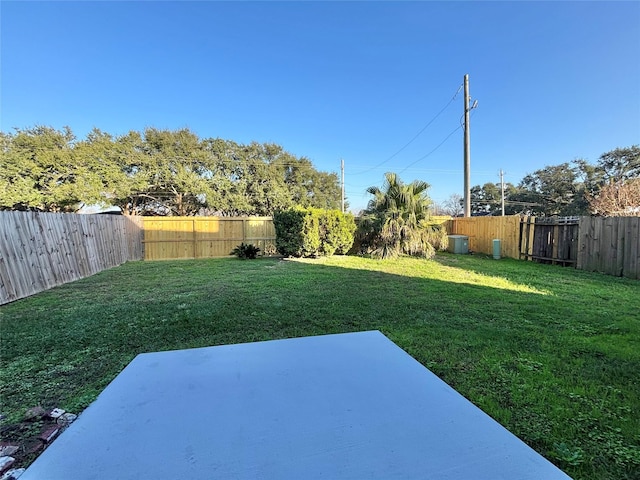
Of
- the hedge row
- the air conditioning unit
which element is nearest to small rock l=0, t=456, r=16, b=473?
the hedge row

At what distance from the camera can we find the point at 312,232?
919cm

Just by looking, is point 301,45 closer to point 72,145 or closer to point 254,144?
point 254,144

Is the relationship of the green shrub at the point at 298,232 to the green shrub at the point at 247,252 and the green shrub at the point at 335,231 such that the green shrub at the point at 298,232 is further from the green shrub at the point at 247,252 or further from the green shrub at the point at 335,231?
the green shrub at the point at 247,252

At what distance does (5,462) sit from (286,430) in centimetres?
154

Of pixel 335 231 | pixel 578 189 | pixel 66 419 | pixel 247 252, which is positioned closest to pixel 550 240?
pixel 335 231

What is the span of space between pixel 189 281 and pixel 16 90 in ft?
25.8

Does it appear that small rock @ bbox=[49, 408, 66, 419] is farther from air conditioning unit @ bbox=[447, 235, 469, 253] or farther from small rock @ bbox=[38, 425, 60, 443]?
air conditioning unit @ bbox=[447, 235, 469, 253]

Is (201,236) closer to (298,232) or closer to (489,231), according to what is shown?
(298,232)

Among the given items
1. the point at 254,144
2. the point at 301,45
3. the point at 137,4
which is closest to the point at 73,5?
the point at 137,4

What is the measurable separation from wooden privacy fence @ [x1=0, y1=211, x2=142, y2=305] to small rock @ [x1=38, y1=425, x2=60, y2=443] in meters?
3.95

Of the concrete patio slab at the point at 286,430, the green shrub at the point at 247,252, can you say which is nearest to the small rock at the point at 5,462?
the concrete patio slab at the point at 286,430

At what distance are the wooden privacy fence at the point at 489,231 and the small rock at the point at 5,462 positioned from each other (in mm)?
10844

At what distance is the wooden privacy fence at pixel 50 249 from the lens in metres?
4.57

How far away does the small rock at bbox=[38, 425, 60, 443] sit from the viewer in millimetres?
1611
